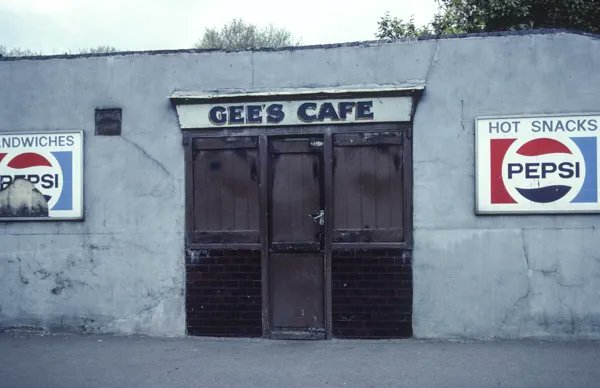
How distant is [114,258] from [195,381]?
245 cm

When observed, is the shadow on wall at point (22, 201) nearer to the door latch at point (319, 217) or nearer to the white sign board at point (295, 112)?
the white sign board at point (295, 112)

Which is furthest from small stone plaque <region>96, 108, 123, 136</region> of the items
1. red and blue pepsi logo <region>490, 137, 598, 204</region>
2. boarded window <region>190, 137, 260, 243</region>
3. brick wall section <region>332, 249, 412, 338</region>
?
red and blue pepsi logo <region>490, 137, 598, 204</region>

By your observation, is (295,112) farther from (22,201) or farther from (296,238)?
(22,201)

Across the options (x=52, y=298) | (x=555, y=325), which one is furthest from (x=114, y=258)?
(x=555, y=325)

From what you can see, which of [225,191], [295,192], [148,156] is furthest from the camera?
[148,156]

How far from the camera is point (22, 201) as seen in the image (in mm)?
7242

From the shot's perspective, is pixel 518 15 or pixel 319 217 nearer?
pixel 319 217

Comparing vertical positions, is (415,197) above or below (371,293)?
above

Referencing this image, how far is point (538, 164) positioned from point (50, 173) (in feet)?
19.6

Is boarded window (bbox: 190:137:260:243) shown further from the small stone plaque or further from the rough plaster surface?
the small stone plaque

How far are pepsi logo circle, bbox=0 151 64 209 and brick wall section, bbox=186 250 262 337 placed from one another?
A: 1.94m

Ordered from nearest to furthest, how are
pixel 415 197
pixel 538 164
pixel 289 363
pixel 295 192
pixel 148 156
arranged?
pixel 289 363, pixel 538 164, pixel 415 197, pixel 295 192, pixel 148 156

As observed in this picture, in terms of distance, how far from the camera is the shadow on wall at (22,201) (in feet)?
23.6

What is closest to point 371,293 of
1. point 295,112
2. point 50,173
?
point 295,112
